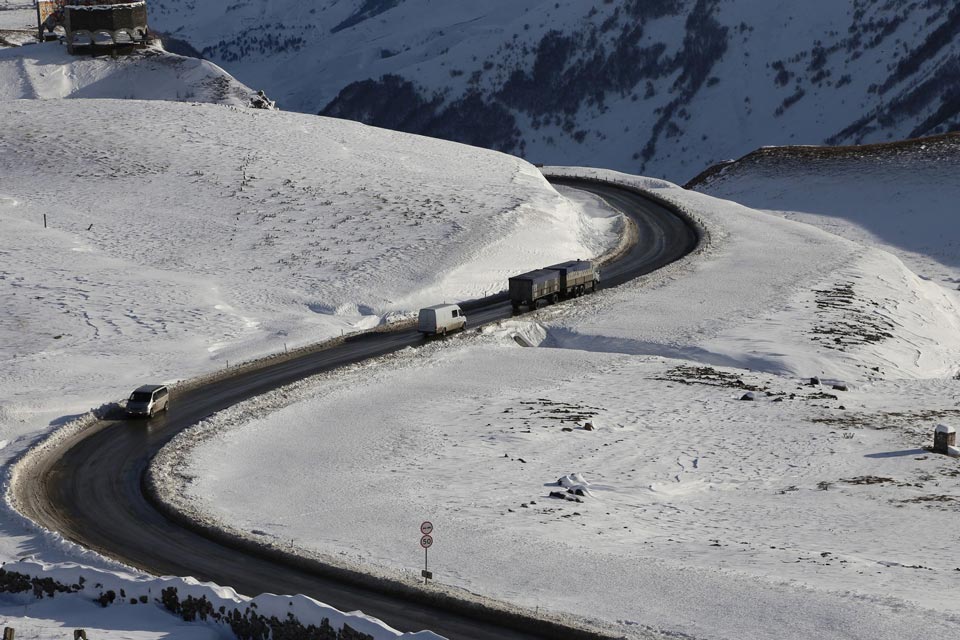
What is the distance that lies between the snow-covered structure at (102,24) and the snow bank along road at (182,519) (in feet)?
331

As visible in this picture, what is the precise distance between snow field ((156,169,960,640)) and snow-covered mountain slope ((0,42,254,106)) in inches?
3358

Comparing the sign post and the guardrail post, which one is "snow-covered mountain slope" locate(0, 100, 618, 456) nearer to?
the sign post

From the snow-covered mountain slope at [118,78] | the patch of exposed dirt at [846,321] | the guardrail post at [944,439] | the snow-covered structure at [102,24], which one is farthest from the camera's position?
the snow-covered structure at [102,24]

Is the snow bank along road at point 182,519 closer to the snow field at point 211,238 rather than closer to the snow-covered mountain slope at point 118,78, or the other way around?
the snow field at point 211,238

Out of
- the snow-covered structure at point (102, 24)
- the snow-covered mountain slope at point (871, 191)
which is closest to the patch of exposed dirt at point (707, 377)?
the snow-covered mountain slope at point (871, 191)

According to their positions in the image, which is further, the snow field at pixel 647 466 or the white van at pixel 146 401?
the white van at pixel 146 401

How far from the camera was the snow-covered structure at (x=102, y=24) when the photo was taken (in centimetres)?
14100

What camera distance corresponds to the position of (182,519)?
33719mm

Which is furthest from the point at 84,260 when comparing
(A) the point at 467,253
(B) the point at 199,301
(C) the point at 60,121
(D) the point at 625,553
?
(D) the point at 625,553

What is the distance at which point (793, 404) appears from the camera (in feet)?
155

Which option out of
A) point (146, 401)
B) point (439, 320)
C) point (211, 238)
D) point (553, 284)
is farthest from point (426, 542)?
point (211, 238)

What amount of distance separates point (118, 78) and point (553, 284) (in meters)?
93.7

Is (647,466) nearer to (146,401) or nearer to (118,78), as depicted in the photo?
(146,401)

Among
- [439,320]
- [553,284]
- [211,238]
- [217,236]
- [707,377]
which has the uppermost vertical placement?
[217,236]
